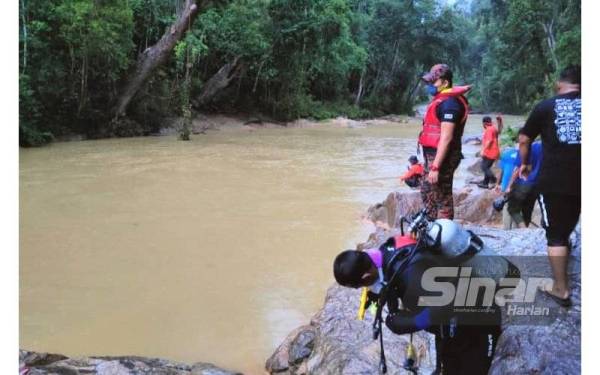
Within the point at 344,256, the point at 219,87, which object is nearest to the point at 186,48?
the point at 219,87

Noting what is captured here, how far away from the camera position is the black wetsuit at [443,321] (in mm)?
2088

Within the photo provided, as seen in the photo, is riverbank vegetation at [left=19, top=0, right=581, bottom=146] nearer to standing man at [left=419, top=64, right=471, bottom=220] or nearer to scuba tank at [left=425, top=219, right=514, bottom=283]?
standing man at [left=419, top=64, right=471, bottom=220]

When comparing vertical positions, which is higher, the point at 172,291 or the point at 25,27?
the point at 25,27

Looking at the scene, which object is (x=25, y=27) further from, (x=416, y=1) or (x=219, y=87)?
(x=416, y=1)

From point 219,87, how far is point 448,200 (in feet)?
79.7

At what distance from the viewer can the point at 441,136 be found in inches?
154

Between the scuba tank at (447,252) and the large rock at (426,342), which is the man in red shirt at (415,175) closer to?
the large rock at (426,342)

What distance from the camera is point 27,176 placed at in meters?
12.4

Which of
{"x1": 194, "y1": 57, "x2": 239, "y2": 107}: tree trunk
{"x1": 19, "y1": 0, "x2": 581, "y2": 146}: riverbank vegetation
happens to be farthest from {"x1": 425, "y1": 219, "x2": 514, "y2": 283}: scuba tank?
{"x1": 194, "y1": 57, "x2": 239, "y2": 107}: tree trunk

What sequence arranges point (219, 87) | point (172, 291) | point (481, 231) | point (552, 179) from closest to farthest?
point (552, 179) < point (481, 231) < point (172, 291) < point (219, 87)

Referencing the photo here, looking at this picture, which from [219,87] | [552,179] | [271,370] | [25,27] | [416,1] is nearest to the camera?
[552,179]

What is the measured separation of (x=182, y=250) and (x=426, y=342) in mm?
4301

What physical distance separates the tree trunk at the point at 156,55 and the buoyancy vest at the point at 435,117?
17.2 meters

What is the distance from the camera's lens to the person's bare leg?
9.77ft
